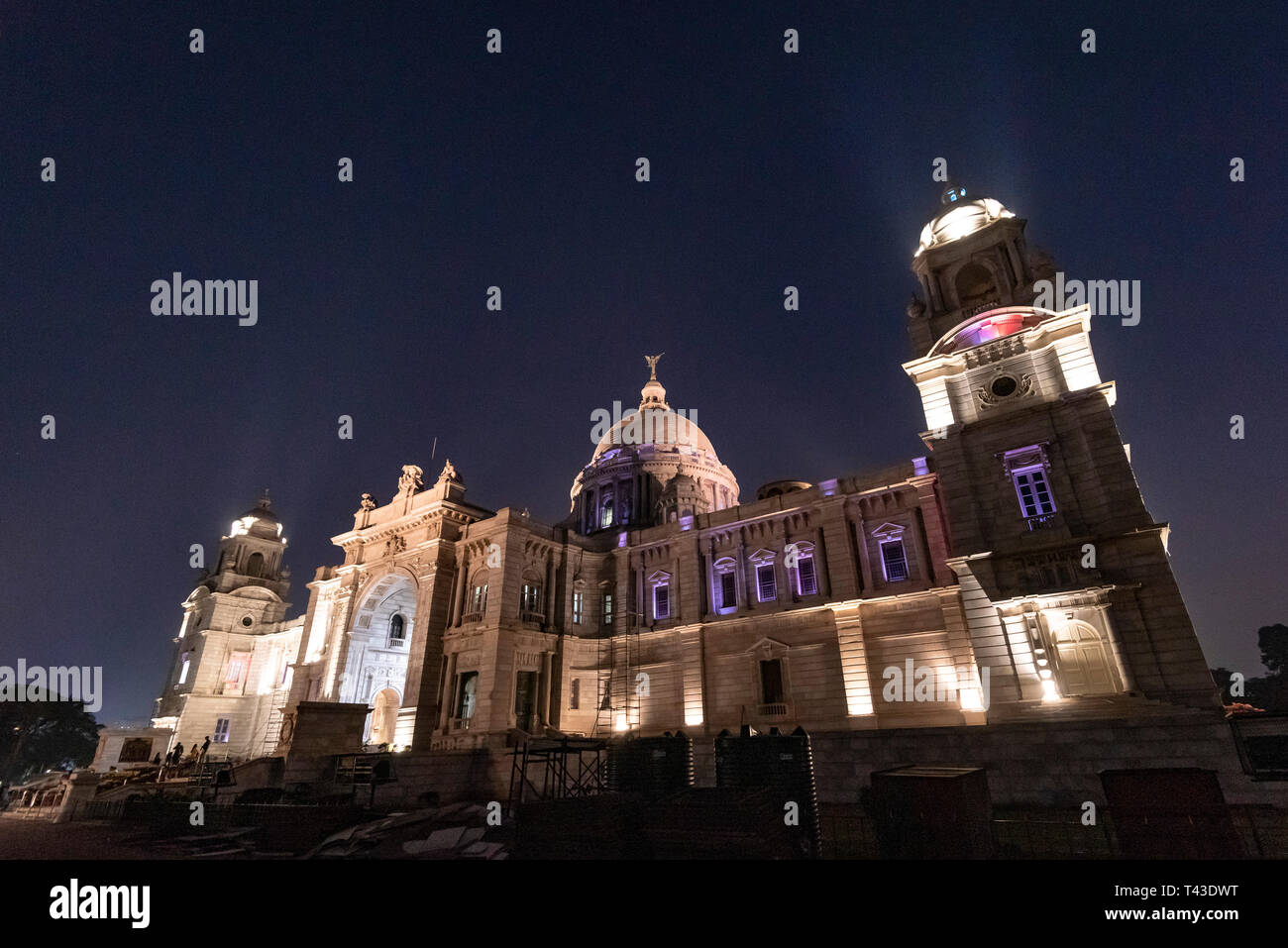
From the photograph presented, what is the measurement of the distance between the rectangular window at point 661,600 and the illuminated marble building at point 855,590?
18cm

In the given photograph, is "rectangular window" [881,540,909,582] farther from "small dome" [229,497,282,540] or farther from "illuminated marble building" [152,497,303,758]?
"small dome" [229,497,282,540]

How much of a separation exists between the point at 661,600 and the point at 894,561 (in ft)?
46.4

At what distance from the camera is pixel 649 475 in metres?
55.8

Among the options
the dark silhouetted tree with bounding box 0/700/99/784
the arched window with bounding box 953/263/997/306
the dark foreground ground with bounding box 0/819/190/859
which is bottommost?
the dark foreground ground with bounding box 0/819/190/859

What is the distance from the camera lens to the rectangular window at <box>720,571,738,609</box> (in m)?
34.8

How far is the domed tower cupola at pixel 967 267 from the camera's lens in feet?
89.9

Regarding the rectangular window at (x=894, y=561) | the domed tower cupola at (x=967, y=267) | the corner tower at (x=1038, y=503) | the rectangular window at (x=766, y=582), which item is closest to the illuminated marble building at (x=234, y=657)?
the rectangular window at (x=766, y=582)

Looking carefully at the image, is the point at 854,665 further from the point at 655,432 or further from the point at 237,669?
the point at 237,669

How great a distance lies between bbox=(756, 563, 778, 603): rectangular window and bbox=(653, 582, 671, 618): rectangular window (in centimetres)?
604

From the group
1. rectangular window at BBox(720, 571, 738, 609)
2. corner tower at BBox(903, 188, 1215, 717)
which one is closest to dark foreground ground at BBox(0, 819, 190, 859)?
rectangular window at BBox(720, 571, 738, 609)

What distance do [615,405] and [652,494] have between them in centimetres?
1786

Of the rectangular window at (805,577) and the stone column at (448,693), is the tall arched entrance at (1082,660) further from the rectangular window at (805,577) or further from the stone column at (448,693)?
the stone column at (448,693)
